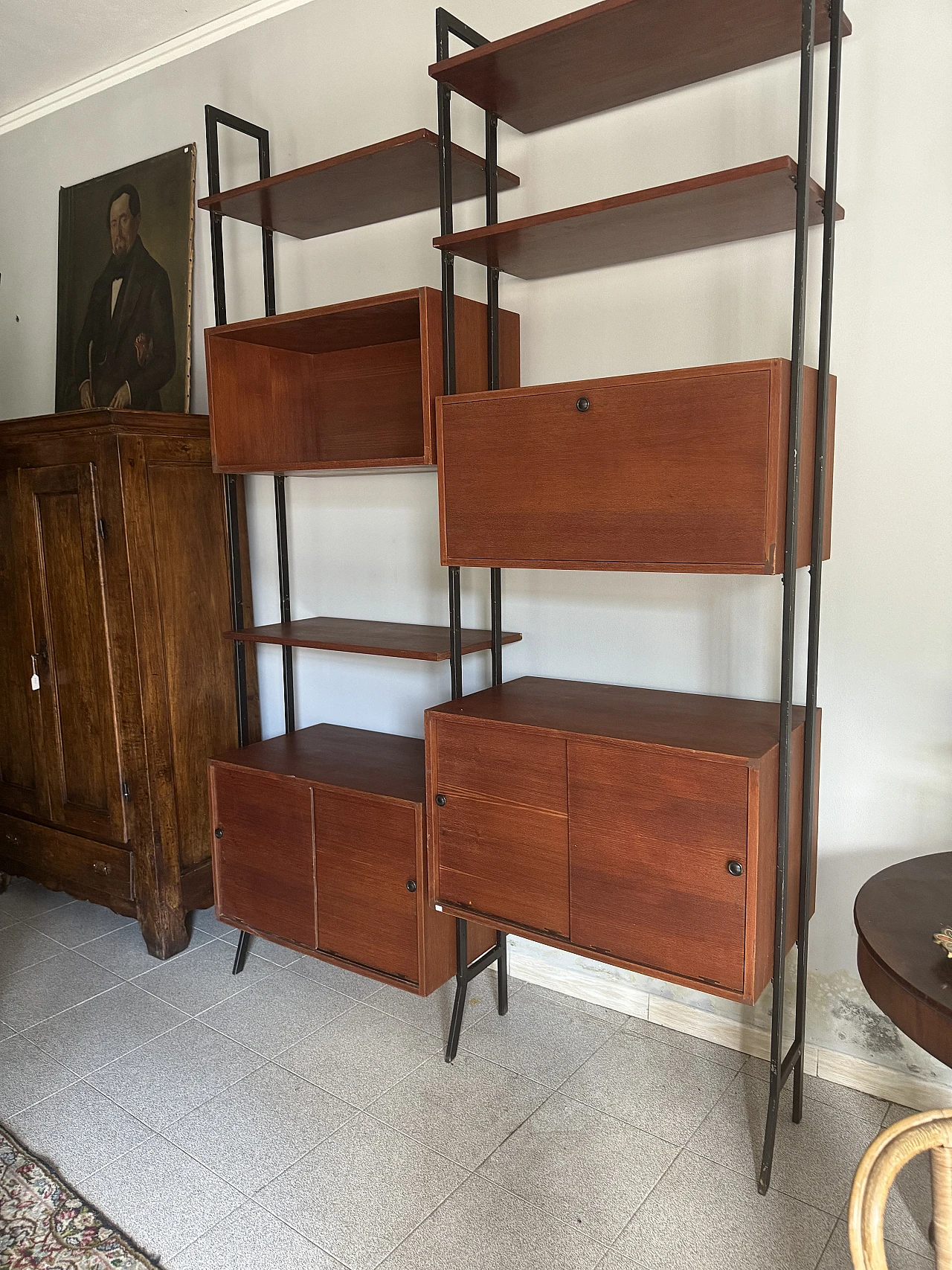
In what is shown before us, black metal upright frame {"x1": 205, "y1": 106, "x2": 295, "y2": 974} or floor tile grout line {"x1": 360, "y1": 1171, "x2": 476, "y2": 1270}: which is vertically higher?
black metal upright frame {"x1": 205, "y1": 106, "x2": 295, "y2": 974}

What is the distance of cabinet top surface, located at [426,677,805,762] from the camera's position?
177cm

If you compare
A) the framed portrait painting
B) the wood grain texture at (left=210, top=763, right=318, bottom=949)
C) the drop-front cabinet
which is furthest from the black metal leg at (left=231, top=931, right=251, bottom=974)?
the framed portrait painting

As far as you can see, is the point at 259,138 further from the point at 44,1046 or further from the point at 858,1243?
the point at 858,1243

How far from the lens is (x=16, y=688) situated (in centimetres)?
308

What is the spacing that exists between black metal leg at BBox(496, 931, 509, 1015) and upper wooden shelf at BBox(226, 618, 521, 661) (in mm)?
787

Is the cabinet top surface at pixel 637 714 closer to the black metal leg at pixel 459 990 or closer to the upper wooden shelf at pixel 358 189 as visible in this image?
the black metal leg at pixel 459 990

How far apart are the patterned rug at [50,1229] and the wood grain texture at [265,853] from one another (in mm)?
750

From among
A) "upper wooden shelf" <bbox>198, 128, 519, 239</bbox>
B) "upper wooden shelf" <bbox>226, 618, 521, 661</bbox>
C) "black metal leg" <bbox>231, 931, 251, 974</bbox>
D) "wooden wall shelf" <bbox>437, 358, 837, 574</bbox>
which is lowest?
"black metal leg" <bbox>231, 931, 251, 974</bbox>

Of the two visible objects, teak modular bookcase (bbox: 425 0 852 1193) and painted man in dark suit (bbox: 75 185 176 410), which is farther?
painted man in dark suit (bbox: 75 185 176 410)

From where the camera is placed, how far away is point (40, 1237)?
1688 millimetres

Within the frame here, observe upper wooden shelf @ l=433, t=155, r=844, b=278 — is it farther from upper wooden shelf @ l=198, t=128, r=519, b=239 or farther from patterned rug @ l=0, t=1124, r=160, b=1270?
patterned rug @ l=0, t=1124, r=160, b=1270

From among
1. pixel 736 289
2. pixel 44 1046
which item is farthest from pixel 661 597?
pixel 44 1046

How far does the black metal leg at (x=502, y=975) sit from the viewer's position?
2.38m

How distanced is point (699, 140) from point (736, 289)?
0.35 metres
